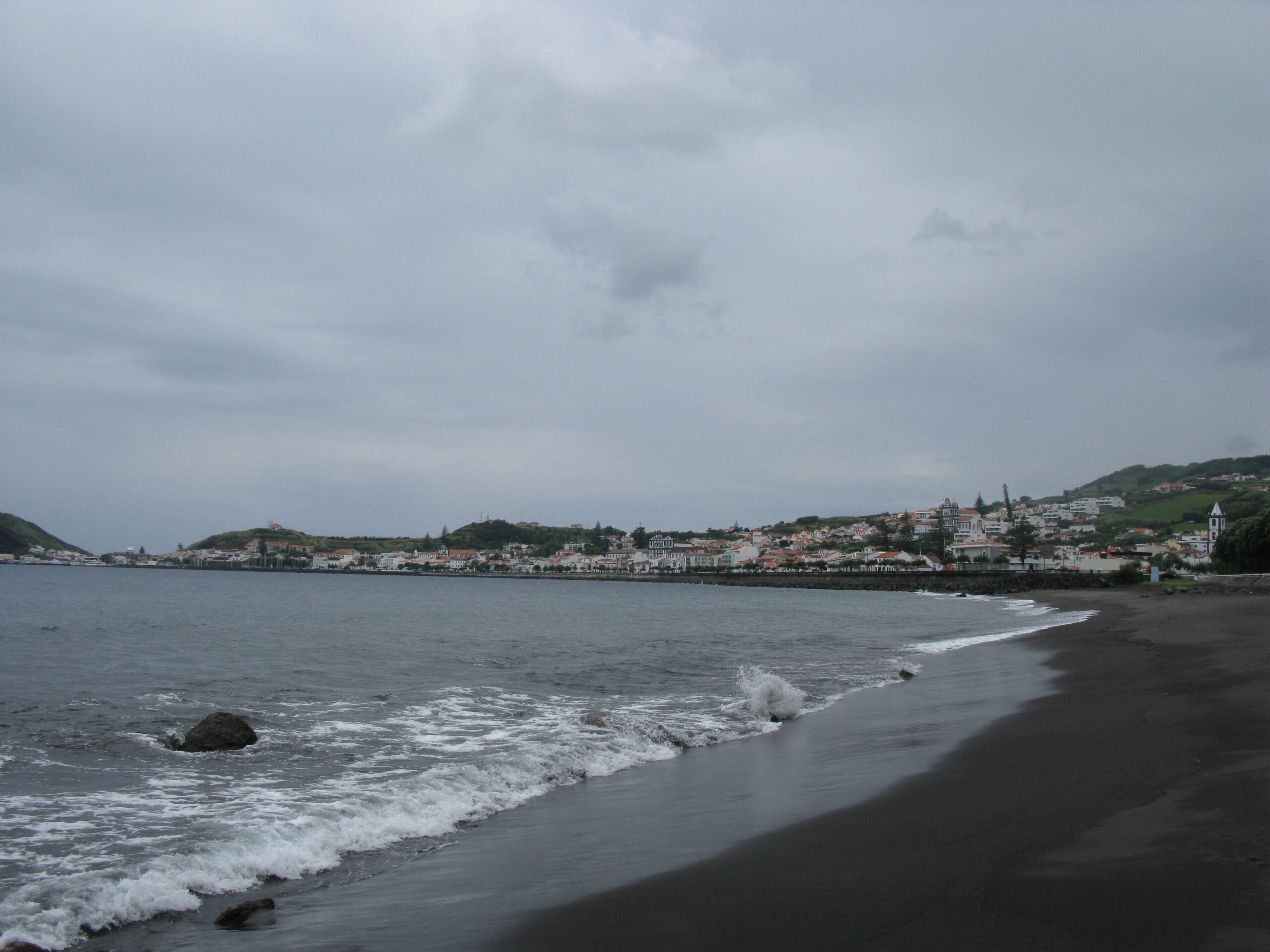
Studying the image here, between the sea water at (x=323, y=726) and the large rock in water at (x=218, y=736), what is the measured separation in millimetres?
215

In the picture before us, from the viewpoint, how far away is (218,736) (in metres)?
10.2

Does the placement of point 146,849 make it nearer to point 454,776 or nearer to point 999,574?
point 454,776

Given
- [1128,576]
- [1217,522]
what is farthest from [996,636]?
[1217,522]

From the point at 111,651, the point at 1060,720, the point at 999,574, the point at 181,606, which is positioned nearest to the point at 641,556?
the point at 999,574

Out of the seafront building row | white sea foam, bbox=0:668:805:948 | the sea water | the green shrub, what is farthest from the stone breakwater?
white sea foam, bbox=0:668:805:948

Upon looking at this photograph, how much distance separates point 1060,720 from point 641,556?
560ft

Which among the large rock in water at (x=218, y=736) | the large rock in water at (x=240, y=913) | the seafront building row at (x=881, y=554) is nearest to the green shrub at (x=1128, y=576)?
the seafront building row at (x=881, y=554)

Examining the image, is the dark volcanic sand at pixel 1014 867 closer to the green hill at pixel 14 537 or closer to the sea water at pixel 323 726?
the sea water at pixel 323 726

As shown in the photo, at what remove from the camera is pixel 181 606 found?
45.4m

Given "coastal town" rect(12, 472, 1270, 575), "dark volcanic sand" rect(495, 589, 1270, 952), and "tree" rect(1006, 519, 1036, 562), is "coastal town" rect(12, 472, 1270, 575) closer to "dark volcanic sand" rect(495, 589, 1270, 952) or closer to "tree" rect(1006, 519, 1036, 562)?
"tree" rect(1006, 519, 1036, 562)

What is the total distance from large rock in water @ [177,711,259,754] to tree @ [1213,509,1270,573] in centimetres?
6657

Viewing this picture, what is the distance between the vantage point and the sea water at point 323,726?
20.1ft

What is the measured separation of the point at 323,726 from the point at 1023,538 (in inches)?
4528

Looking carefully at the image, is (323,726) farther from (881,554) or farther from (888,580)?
(881,554)
